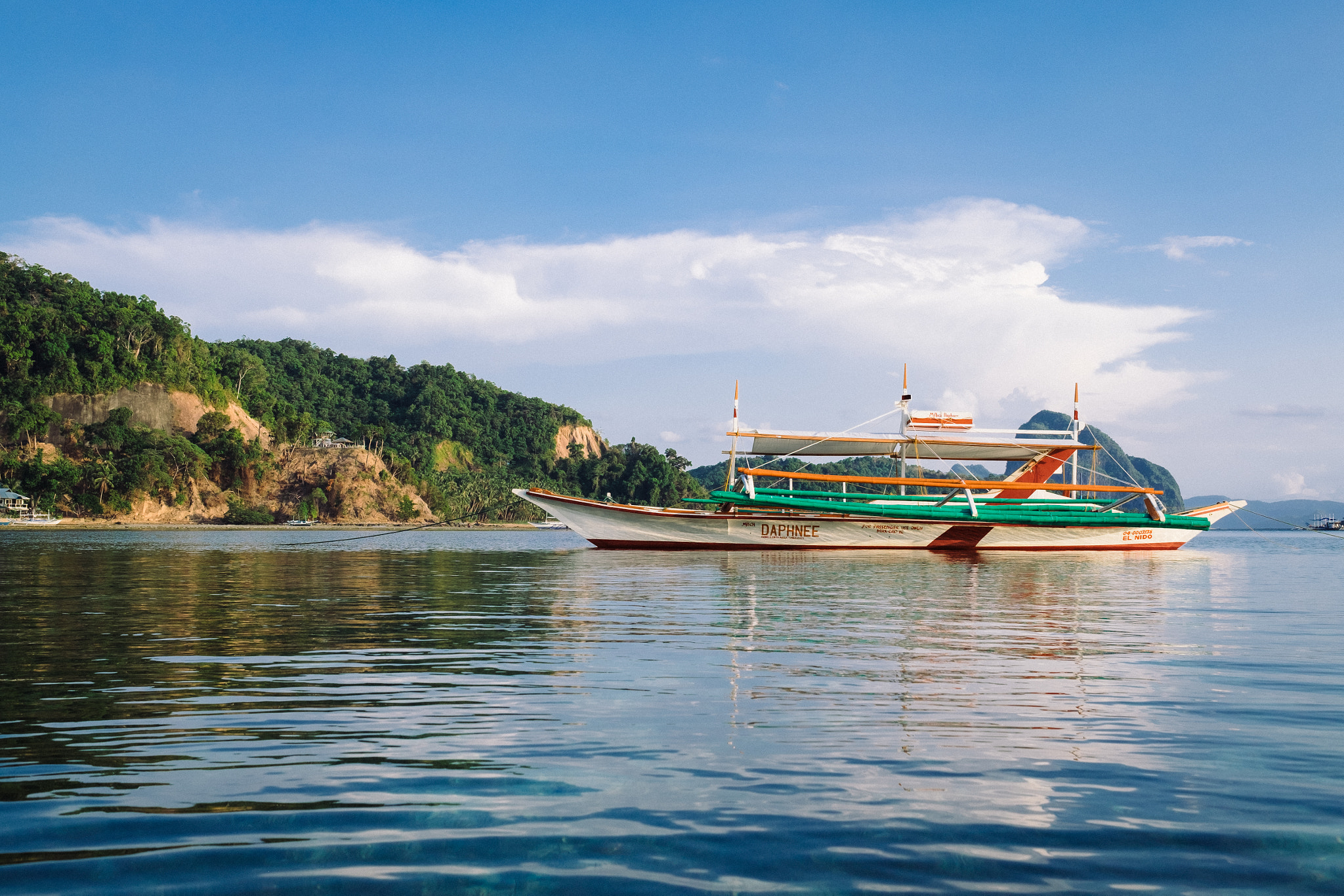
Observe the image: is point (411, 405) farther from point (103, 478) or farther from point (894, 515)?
point (894, 515)

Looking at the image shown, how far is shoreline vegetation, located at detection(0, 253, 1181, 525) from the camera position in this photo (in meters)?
108

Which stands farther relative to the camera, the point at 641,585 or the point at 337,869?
the point at 641,585

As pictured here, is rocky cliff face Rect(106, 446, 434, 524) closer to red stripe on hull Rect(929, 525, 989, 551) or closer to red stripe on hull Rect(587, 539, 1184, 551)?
red stripe on hull Rect(587, 539, 1184, 551)

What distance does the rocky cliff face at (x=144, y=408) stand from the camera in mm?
112312

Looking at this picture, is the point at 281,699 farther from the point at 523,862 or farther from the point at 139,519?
the point at 139,519

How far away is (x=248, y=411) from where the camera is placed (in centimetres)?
13862

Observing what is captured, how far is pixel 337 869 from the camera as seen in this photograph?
420cm

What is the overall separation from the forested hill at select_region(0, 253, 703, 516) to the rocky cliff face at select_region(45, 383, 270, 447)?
907 millimetres

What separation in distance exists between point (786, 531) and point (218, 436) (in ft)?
349

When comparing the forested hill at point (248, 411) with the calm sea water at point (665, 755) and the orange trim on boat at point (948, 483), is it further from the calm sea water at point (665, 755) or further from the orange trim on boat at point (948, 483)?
the calm sea water at point (665, 755)

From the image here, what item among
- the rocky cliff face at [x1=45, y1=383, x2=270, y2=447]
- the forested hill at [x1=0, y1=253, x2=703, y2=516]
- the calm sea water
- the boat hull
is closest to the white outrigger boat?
the boat hull

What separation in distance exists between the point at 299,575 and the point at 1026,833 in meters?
24.5

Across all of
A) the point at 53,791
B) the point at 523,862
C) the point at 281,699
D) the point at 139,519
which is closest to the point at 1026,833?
the point at 523,862

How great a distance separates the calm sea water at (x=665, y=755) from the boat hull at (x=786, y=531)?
25768 millimetres
